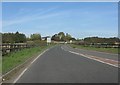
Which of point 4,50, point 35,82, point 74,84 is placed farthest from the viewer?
point 4,50

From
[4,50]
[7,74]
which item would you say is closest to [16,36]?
[4,50]

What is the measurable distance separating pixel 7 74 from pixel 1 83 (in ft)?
8.69

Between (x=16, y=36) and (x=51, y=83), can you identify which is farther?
(x=16, y=36)

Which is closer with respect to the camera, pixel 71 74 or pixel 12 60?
pixel 71 74

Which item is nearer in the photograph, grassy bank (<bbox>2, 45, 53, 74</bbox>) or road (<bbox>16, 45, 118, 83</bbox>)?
road (<bbox>16, 45, 118, 83</bbox>)

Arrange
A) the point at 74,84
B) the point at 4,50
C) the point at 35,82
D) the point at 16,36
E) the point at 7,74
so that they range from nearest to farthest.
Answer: the point at 74,84 < the point at 35,82 < the point at 7,74 < the point at 4,50 < the point at 16,36

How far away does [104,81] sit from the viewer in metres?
13.2

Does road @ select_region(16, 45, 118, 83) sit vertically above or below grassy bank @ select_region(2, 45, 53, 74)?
below

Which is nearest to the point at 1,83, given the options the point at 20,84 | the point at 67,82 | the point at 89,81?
the point at 20,84

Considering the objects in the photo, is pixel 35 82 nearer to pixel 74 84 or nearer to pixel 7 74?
pixel 74 84

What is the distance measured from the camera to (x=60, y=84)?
12.4m

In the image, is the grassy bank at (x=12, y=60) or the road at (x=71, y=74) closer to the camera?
the road at (x=71, y=74)

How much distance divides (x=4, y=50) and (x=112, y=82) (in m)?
20.0

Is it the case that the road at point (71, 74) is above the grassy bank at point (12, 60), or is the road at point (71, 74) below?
below
